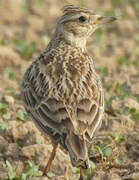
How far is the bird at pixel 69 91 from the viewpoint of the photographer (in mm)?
5441

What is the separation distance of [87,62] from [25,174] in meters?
1.54

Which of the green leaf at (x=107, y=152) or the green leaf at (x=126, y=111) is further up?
the green leaf at (x=126, y=111)

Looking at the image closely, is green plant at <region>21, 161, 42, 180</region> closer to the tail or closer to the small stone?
the tail

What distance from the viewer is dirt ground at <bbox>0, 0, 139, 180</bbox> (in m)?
6.19

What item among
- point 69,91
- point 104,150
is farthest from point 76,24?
point 104,150

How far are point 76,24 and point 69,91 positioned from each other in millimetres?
1437

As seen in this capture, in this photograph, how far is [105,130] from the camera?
7016mm

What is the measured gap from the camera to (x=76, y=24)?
712 centimetres

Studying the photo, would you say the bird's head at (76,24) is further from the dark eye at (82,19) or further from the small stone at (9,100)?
the small stone at (9,100)

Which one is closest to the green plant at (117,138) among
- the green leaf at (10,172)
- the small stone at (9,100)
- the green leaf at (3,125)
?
the green leaf at (3,125)

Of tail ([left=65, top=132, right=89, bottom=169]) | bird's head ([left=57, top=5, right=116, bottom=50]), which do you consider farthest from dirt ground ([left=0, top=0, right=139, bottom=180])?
bird's head ([left=57, top=5, right=116, bottom=50])

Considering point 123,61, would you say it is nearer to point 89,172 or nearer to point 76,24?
point 76,24

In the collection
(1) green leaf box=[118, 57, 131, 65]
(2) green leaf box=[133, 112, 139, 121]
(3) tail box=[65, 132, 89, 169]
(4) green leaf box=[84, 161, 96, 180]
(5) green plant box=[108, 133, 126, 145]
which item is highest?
(1) green leaf box=[118, 57, 131, 65]

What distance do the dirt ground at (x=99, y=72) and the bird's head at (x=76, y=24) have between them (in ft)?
2.15
